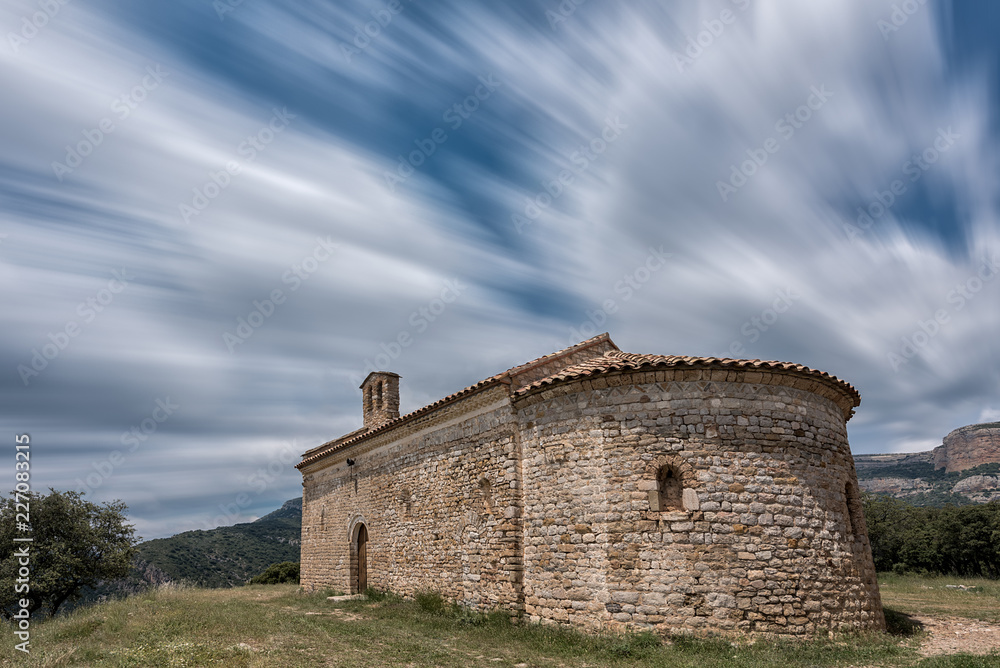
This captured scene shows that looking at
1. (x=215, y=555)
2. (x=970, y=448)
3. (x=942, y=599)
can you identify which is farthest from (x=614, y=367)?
(x=970, y=448)

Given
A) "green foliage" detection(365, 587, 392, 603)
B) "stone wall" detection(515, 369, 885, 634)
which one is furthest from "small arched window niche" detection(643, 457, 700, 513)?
"green foliage" detection(365, 587, 392, 603)

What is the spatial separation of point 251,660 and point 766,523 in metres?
8.11

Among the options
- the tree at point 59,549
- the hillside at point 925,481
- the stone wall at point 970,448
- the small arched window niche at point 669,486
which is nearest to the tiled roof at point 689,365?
the small arched window niche at point 669,486

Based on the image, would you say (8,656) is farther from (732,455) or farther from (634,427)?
(732,455)

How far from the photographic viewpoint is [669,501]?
31.7 ft

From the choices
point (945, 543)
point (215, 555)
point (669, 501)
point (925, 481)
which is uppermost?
point (669, 501)

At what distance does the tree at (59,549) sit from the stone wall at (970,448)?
145 meters

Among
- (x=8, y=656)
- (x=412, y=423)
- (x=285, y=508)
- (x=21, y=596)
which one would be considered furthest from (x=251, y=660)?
(x=285, y=508)

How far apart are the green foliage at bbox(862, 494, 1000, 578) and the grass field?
18024 mm

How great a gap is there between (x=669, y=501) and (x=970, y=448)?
146938mm

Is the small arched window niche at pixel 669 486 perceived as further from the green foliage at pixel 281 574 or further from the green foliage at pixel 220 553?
the green foliage at pixel 220 553

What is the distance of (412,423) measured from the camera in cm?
1490

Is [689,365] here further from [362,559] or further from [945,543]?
[945,543]

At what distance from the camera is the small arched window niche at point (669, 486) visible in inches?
373
